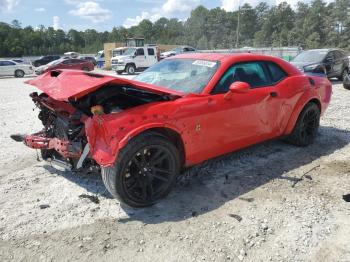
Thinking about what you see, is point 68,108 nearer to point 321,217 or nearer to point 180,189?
point 180,189

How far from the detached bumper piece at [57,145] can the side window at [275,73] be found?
296 cm

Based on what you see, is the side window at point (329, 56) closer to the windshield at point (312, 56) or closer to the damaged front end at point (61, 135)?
the windshield at point (312, 56)

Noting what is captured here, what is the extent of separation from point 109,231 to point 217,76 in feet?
7.37

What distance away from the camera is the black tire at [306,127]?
5.89 m

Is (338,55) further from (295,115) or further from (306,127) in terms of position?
(295,115)

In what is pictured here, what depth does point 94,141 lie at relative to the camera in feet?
12.3

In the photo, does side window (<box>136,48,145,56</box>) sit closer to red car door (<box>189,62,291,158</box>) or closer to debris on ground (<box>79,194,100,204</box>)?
red car door (<box>189,62,291,158</box>)

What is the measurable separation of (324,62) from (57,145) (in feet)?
42.0

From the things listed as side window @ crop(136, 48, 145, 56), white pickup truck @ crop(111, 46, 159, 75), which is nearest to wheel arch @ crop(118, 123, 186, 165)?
white pickup truck @ crop(111, 46, 159, 75)

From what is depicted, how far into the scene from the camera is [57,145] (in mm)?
4258

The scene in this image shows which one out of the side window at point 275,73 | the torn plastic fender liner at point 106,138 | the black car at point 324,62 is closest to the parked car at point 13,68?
the black car at point 324,62

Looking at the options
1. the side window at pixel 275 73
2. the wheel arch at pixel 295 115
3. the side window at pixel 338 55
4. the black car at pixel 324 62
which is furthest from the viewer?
the side window at pixel 338 55

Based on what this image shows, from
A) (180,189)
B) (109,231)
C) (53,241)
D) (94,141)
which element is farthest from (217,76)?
(53,241)

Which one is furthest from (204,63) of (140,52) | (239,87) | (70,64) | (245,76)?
(70,64)
